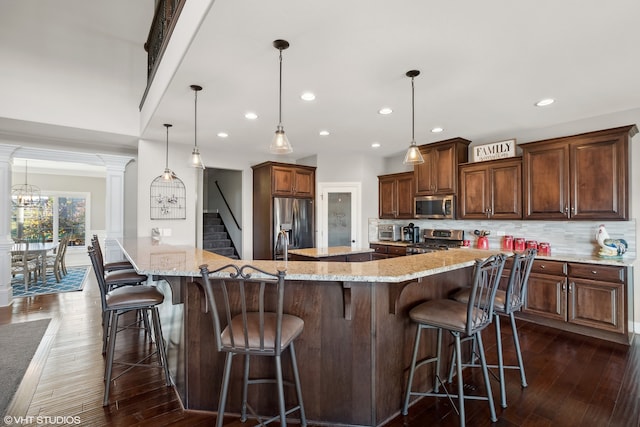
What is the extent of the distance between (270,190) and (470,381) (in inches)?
155

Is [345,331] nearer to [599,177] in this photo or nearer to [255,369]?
[255,369]

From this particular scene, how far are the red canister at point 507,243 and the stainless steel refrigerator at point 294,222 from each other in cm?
309

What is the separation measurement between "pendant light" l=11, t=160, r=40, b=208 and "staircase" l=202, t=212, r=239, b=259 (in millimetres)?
4405

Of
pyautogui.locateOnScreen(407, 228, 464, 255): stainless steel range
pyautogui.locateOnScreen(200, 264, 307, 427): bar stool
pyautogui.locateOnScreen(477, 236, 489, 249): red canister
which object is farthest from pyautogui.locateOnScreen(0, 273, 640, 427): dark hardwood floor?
pyautogui.locateOnScreen(407, 228, 464, 255): stainless steel range

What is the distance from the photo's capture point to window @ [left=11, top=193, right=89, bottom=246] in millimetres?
7777


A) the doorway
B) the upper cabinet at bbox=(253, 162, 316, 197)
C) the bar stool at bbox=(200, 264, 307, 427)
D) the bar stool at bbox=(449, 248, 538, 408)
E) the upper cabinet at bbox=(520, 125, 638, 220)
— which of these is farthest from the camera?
the doorway

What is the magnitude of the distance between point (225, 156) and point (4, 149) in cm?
308

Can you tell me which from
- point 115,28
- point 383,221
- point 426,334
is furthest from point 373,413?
point 115,28

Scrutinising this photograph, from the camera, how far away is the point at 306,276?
5.58ft

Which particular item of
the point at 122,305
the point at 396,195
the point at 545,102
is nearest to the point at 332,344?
the point at 122,305

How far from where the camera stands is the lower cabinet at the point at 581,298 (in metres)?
3.18

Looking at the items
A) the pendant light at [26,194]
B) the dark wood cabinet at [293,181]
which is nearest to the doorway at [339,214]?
the dark wood cabinet at [293,181]

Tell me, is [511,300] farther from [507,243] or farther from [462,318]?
[507,243]

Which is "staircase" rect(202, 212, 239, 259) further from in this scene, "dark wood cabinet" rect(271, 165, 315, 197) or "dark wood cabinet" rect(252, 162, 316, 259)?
"dark wood cabinet" rect(271, 165, 315, 197)
